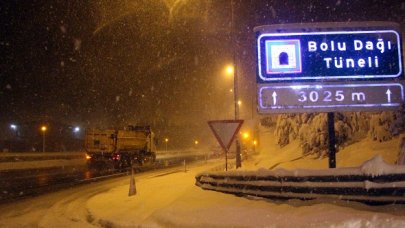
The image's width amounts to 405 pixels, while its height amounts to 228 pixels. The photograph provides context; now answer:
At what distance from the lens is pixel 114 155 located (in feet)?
123

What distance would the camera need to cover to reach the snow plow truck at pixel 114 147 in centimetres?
3697

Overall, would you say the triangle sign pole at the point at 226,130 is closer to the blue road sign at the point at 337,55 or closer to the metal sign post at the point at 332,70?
the metal sign post at the point at 332,70

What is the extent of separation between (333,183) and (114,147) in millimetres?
29932

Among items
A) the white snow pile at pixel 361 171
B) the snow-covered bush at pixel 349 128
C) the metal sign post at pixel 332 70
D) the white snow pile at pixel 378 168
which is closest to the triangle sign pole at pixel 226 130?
the metal sign post at pixel 332 70

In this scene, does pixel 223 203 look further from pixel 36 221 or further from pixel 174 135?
pixel 174 135

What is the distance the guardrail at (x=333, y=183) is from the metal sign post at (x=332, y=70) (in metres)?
2.25

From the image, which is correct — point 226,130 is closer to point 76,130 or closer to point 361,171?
point 361,171

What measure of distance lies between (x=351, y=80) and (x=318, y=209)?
15.6 ft

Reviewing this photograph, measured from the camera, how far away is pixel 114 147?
3756cm

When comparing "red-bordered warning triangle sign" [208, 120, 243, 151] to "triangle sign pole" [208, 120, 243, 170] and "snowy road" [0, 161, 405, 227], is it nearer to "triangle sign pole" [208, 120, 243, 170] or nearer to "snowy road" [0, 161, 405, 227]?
"triangle sign pole" [208, 120, 243, 170]

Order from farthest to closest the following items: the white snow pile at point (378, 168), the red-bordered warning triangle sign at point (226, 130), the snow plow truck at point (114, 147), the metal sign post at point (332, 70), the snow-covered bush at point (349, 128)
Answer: the snow plow truck at point (114, 147)
the snow-covered bush at point (349, 128)
the red-bordered warning triangle sign at point (226, 130)
the metal sign post at point (332, 70)
the white snow pile at point (378, 168)

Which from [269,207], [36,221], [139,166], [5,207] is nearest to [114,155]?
[139,166]

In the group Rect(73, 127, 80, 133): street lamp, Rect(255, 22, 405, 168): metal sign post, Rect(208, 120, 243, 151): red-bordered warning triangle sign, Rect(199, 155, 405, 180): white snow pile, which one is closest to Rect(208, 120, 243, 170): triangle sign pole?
Rect(208, 120, 243, 151): red-bordered warning triangle sign

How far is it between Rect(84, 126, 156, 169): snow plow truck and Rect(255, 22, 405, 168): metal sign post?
25.7 m
